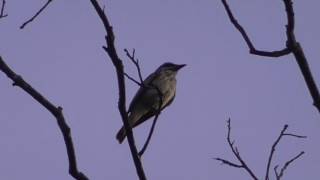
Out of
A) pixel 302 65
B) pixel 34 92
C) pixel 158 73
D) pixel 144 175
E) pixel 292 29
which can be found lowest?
pixel 144 175

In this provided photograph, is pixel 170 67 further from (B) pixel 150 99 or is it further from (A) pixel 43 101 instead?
(A) pixel 43 101

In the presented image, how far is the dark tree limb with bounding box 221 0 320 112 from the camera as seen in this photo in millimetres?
2885

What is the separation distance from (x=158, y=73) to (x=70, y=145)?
657cm

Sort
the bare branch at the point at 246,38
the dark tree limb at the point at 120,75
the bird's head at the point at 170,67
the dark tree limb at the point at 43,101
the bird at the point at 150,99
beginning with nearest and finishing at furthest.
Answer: the bare branch at the point at 246,38
the dark tree limb at the point at 43,101
the dark tree limb at the point at 120,75
the bird at the point at 150,99
the bird's head at the point at 170,67

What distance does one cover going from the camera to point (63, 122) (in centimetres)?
358

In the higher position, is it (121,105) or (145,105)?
(145,105)

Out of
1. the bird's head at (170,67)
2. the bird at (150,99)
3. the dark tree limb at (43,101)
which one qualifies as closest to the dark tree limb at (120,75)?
the dark tree limb at (43,101)

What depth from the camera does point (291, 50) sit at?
3023mm

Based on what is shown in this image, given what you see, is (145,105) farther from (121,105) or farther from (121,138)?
(121,105)

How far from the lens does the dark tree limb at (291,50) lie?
2.88 metres

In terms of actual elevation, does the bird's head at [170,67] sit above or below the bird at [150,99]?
above

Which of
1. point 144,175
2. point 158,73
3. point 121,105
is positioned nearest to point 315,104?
point 144,175

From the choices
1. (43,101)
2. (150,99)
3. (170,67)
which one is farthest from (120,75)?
(170,67)

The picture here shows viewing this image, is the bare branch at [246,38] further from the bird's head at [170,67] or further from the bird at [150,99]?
the bird's head at [170,67]
